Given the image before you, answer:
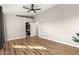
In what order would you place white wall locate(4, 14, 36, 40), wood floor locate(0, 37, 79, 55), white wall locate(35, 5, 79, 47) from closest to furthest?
wood floor locate(0, 37, 79, 55)
white wall locate(35, 5, 79, 47)
white wall locate(4, 14, 36, 40)

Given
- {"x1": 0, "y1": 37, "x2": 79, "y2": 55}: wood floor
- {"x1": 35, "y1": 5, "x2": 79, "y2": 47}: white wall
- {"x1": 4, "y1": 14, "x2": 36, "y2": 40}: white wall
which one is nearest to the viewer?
{"x1": 0, "y1": 37, "x2": 79, "y2": 55}: wood floor

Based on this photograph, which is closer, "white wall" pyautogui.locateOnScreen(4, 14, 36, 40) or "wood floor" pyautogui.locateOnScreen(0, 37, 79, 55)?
"wood floor" pyautogui.locateOnScreen(0, 37, 79, 55)

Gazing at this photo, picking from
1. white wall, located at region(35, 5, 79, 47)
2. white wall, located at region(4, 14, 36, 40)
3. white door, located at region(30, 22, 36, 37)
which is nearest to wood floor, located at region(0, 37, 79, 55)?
white wall, located at region(35, 5, 79, 47)

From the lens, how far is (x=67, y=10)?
4191 mm

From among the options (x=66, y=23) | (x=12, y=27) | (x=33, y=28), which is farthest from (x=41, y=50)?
(x=33, y=28)

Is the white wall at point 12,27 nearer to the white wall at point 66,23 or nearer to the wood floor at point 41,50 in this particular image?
the wood floor at point 41,50

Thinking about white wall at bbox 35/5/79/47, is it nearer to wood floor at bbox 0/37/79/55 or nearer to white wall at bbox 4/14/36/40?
wood floor at bbox 0/37/79/55

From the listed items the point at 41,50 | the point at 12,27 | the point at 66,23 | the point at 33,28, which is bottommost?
the point at 41,50

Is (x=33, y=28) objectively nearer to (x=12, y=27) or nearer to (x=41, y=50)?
(x=12, y=27)

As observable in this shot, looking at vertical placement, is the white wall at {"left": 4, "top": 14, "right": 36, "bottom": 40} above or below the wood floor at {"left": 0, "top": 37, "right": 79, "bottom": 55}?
above

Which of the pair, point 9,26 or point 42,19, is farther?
point 42,19
